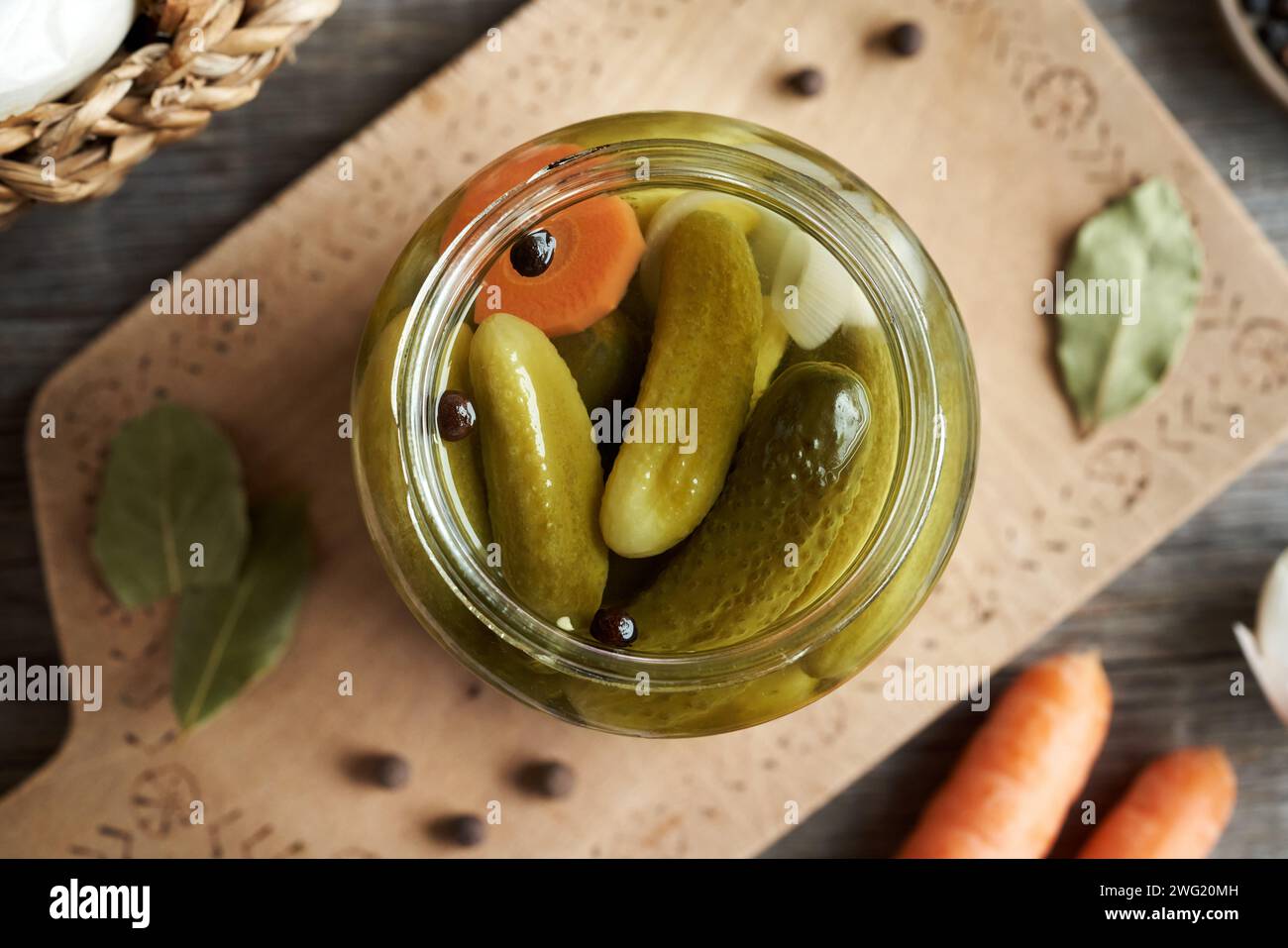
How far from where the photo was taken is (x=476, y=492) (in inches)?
21.5

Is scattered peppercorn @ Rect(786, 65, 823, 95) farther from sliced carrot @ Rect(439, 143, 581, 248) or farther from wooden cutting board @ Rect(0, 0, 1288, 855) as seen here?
sliced carrot @ Rect(439, 143, 581, 248)

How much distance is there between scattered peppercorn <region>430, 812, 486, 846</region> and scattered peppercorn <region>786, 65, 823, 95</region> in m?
0.57

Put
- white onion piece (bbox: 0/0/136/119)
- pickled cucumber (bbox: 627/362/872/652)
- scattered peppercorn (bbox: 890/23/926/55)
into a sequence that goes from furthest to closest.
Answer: scattered peppercorn (bbox: 890/23/926/55) < white onion piece (bbox: 0/0/136/119) < pickled cucumber (bbox: 627/362/872/652)

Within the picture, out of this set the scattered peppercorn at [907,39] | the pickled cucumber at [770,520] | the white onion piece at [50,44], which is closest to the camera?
the pickled cucumber at [770,520]

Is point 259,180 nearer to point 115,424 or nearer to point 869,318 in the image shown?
point 115,424

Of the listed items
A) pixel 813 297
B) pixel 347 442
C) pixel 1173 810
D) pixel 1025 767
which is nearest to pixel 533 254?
pixel 813 297

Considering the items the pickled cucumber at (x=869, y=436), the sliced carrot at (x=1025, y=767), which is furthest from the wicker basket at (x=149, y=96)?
the sliced carrot at (x=1025, y=767)

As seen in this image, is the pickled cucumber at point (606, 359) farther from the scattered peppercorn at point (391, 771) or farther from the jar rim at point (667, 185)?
the scattered peppercorn at point (391, 771)

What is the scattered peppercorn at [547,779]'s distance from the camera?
30.1 inches

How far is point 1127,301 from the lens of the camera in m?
0.77

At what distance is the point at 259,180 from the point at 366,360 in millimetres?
323

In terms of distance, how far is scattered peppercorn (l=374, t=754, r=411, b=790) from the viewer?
764 mm

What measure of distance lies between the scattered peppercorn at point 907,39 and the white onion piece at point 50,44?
50 centimetres

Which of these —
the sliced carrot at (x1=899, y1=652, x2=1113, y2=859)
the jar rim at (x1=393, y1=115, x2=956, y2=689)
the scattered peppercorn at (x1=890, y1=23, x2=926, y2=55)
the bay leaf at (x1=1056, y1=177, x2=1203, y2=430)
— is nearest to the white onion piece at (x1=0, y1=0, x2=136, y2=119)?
the jar rim at (x1=393, y1=115, x2=956, y2=689)
